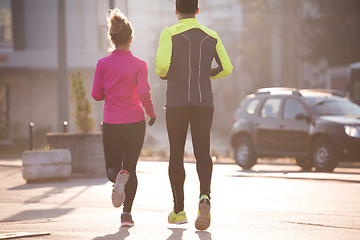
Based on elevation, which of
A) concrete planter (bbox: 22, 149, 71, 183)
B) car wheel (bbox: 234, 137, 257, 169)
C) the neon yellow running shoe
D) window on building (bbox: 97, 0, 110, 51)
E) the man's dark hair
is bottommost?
car wheel (bbox: 234, 137, 257, 169)

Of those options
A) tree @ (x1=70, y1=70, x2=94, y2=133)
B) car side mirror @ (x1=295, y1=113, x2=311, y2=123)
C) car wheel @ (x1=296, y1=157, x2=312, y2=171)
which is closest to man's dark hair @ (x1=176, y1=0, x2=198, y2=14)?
tree @ (x1=70, y1=70, x2=94, y2=133)

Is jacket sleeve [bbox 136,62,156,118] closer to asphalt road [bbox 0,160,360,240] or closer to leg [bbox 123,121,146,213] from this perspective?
leg [bbox 123,121,146,213]

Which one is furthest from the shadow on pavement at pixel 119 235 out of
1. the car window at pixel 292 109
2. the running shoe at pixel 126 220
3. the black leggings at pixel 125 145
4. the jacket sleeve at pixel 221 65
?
the car window at pixel 292 109

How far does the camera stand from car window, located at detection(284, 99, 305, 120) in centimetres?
1909

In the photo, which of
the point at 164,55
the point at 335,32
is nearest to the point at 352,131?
the point at 164,55

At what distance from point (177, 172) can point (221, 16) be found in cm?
15465

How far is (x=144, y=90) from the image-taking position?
26.4 feet

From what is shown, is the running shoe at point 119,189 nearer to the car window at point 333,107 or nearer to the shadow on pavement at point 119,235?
the shadow on pavement at point 119,235

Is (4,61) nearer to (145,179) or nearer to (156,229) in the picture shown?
(145,179)

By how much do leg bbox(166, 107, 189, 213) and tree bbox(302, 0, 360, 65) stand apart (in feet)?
118

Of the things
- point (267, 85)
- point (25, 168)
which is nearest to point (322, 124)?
point (25, 168)

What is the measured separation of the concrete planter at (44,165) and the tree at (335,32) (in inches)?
1162

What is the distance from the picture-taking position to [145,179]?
15859 millimetres

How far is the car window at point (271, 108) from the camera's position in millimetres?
19625
